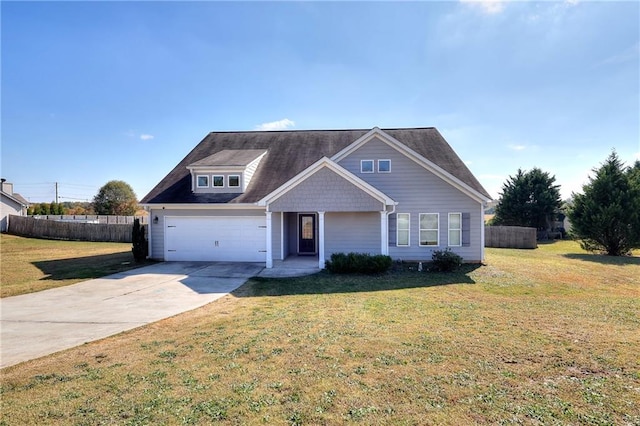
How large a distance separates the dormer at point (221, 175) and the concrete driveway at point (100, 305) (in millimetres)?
4721

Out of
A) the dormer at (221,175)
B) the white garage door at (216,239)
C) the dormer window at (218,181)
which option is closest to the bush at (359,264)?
the white garage door at (216,239)

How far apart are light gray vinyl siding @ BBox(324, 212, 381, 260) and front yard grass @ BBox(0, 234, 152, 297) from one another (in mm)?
9390

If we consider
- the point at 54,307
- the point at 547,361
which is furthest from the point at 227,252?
the point at 547,361

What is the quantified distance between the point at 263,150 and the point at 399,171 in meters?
8.51

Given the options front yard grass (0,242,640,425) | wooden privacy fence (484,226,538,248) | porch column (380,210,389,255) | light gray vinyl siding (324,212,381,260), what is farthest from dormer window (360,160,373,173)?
wooden privacy fence (484,226,538,248)

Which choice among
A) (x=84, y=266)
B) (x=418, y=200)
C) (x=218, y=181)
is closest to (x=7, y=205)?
(x=84, y=266)

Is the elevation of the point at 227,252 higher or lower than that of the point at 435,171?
lower

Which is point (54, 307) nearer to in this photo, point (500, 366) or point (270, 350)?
point (270, 350)

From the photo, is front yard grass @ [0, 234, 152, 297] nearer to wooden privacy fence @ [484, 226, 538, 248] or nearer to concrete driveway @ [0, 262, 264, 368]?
concrete driveway @ [0, 262, 264, 368]

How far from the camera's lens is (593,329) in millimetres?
6547

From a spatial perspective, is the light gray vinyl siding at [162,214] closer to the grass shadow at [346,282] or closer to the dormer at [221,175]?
the dormer at [221,175]

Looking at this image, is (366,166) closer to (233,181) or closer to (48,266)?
(233,181)

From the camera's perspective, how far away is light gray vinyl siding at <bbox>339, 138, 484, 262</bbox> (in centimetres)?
1477

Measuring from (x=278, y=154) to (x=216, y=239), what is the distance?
6.40 metres
